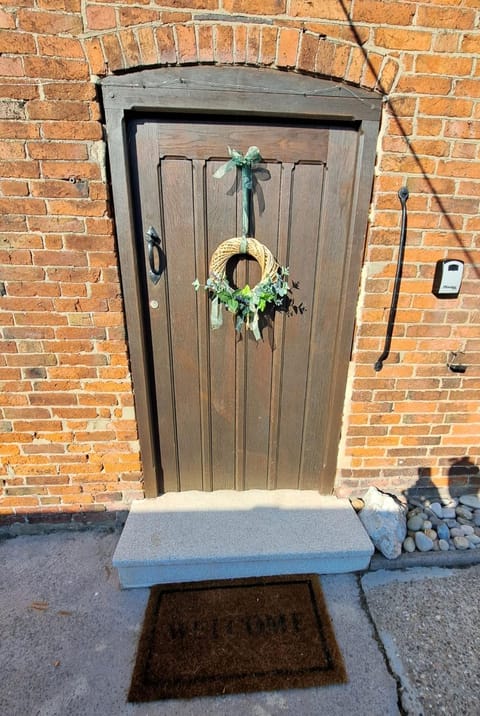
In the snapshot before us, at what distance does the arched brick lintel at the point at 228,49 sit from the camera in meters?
1.34

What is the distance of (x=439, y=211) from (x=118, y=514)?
2.42 m

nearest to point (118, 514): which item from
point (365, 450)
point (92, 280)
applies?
point (92, 280)

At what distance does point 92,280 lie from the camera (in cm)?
162

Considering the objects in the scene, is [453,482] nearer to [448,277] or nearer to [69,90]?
[448,277]

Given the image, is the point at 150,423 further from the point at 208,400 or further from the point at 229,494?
the point at 229,494

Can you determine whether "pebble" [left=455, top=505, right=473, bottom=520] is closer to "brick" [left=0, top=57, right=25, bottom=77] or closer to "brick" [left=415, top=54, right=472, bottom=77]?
"brick" [left=415, top=54, right=472, bottom=77]

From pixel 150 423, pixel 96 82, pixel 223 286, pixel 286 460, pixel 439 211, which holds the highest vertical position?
pixel 96 82

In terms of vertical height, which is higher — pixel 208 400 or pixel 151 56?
pixel 151 56

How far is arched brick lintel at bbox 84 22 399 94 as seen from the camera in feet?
4.41

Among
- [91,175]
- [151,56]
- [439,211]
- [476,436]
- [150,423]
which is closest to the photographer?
[151,56]

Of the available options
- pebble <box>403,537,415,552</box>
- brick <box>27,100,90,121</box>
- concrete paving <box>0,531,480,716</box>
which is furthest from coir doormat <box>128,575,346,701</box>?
brick <box>27,100,90,121</box>

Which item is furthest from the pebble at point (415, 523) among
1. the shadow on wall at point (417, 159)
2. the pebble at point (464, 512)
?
the shadow on wall at point (417, 159)

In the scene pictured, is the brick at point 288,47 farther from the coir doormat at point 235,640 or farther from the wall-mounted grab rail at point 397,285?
the coir doormat at point 235,640

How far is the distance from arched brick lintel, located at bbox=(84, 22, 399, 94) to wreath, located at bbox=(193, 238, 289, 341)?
73 centimetres
